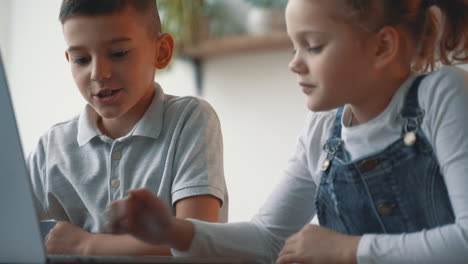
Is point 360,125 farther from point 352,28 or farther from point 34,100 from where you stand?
point 34,100

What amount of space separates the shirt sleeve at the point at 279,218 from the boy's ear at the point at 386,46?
0.23 m

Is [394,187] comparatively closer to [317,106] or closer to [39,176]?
[317,106]

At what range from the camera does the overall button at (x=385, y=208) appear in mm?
885

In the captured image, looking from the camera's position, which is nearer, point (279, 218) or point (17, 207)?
point (17, 207)

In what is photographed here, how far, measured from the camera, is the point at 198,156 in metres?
1.16

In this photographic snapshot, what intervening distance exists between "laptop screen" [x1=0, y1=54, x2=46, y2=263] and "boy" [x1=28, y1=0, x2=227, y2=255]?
0.45 m

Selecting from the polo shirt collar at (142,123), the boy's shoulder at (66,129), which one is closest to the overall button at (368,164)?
the polo shirt collar at (142,123)

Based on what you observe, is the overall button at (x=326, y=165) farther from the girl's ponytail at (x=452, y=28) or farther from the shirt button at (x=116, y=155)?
the shirt button at (x=116, y=155)

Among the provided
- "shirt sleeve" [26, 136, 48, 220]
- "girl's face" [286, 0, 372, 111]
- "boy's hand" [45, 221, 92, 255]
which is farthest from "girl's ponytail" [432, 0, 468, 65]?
"shirt sleeve" [26, 136, 48, 220]

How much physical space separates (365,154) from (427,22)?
24 cm

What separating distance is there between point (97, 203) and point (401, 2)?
0.73 meters

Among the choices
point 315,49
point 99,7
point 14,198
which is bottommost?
point 14,198

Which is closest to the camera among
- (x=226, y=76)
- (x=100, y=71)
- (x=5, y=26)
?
(x=100, y=71)

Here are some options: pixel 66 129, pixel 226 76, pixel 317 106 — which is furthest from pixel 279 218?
pixel 226 76
